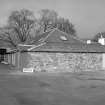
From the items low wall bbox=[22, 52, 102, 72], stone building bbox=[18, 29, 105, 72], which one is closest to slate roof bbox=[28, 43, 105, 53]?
stone building bbox=[18, 29, 105, 72]

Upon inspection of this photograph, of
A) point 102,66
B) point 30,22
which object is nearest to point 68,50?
point 102,66

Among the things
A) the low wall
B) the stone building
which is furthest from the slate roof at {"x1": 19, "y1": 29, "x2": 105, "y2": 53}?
the low wall

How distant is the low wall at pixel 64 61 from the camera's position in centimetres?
2353

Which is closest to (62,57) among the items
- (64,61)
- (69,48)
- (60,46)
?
(64,61)

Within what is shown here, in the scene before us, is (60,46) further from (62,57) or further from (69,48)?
(62,57)

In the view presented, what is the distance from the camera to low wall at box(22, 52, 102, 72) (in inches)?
926

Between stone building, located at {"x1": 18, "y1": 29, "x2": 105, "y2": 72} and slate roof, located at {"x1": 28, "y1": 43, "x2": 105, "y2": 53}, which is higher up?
slate roof, located at {"x1": 28, "y1": 43, "x2": 105, "y2": 53}

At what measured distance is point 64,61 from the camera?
2464 cm

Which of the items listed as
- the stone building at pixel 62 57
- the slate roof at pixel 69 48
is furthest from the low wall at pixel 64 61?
the slate roof at pixel 69 48

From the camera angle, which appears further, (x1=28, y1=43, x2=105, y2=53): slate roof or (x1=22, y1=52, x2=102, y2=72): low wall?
(x1=28, y1=43, x2=105, y2=53): slate roof

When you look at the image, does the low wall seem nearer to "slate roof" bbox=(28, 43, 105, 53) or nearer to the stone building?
the stone building

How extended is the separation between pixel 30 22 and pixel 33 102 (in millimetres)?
45553

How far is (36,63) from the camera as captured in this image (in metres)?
23.6

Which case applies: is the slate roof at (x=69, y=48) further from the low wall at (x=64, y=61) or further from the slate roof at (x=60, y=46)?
the low wall at (x=64, y=61)
